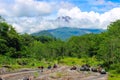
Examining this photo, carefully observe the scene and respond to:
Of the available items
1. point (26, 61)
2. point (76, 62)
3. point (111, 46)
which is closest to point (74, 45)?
point (76, 62)

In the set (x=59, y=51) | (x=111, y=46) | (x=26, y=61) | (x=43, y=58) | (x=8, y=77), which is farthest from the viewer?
(x=59, y=51)

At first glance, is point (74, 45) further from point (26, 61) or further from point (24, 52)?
point (26, 61)

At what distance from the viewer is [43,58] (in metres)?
166

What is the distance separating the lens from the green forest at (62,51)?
112 m

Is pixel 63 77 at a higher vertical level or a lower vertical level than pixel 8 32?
lower

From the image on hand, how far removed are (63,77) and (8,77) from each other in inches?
689

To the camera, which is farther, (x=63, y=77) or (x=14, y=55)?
(x=14, y=55)

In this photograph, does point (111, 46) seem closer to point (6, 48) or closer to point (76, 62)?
point (76, 62)

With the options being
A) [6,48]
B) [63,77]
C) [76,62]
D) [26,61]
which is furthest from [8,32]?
[63,77]

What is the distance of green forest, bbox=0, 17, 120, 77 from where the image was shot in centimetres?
11238

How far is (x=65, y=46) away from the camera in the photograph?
182 meters

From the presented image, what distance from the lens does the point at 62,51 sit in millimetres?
183000

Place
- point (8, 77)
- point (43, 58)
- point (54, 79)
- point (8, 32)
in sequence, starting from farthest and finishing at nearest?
point (43, 58), point (8, 32), point (8, 77), point (54, 79)

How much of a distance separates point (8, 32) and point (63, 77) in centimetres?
7179
